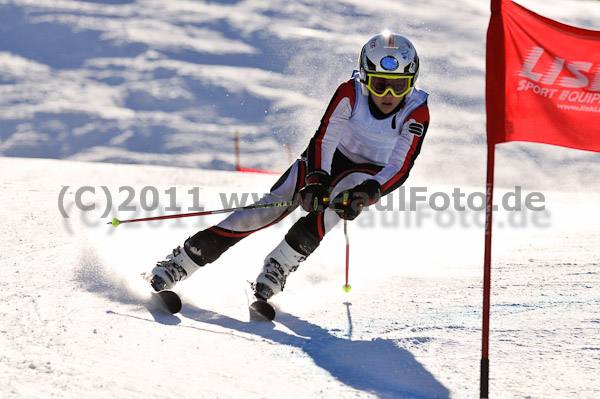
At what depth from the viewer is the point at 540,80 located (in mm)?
3934

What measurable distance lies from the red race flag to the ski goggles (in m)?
1.18

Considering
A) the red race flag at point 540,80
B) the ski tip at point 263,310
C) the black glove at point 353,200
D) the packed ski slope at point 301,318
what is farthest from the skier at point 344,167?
→ the red race flag at point 540,80

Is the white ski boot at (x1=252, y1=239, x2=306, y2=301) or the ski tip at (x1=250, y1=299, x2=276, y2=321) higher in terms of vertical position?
the white ski boot at (x1=252, y1=239, x2=306, y2=301)

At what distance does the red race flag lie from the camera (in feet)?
12.1

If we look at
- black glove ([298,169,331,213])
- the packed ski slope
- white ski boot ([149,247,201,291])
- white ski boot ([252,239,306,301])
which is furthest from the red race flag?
white ski boot ([149,247,201,291])

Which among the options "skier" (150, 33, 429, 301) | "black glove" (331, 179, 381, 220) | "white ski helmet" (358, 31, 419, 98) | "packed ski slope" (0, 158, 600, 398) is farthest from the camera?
"white ski helmet" (358, 31, 419, 98)

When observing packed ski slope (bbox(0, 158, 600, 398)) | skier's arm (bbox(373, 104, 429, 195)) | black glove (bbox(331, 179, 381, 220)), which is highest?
skier's arm (bbox(373, 104, 429, 195))

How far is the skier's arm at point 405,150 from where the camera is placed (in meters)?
5.07

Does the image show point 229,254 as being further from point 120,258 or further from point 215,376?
point 215,376

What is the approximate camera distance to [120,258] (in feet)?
18.6

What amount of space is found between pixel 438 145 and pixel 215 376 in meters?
12.9

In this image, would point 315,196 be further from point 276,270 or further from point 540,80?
point 540,80

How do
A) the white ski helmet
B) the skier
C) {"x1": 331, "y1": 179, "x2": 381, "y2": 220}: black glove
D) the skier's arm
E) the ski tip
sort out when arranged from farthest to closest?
the skier's arm
the white ski helmet
the skier
{"x1": 331, "y1": 179, "x2": 381, "y2": 220}: black glove
the ski tip

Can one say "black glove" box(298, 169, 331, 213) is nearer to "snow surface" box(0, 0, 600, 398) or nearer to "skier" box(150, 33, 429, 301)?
"skier" box(150, 33, 429, 301)
